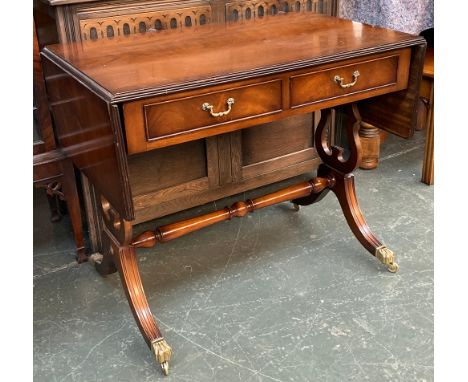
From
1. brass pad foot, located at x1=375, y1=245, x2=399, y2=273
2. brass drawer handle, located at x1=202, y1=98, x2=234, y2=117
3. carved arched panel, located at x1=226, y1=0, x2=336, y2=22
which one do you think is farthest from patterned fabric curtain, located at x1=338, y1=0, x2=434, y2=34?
brass drawer handle, located at x1=202, y1=98, x2=234, y2=117

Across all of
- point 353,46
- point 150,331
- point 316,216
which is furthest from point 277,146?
point 150,331

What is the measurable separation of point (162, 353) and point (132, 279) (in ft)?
0.92

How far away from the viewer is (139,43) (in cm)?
194

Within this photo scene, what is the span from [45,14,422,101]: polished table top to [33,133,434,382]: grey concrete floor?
933mm

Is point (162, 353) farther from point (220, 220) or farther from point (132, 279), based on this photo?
point (220, 220)

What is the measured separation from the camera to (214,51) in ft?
6.01

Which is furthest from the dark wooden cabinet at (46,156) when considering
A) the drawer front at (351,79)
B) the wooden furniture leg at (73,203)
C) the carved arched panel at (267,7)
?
the drawer front at (351,79)

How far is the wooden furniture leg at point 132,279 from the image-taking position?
1.85 meters

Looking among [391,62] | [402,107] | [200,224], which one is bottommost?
[200,224]

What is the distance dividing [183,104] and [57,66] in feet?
1.64

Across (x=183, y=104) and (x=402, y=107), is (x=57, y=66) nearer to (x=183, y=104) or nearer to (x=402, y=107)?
(x=183, y=104)

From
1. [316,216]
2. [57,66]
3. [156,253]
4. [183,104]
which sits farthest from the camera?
[316,216]

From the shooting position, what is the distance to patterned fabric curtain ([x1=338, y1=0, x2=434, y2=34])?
2807 millimetres

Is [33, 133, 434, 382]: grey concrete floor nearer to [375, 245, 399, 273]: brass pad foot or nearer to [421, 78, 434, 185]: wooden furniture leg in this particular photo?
[375, 245, 399, 273]: brass pad foot
